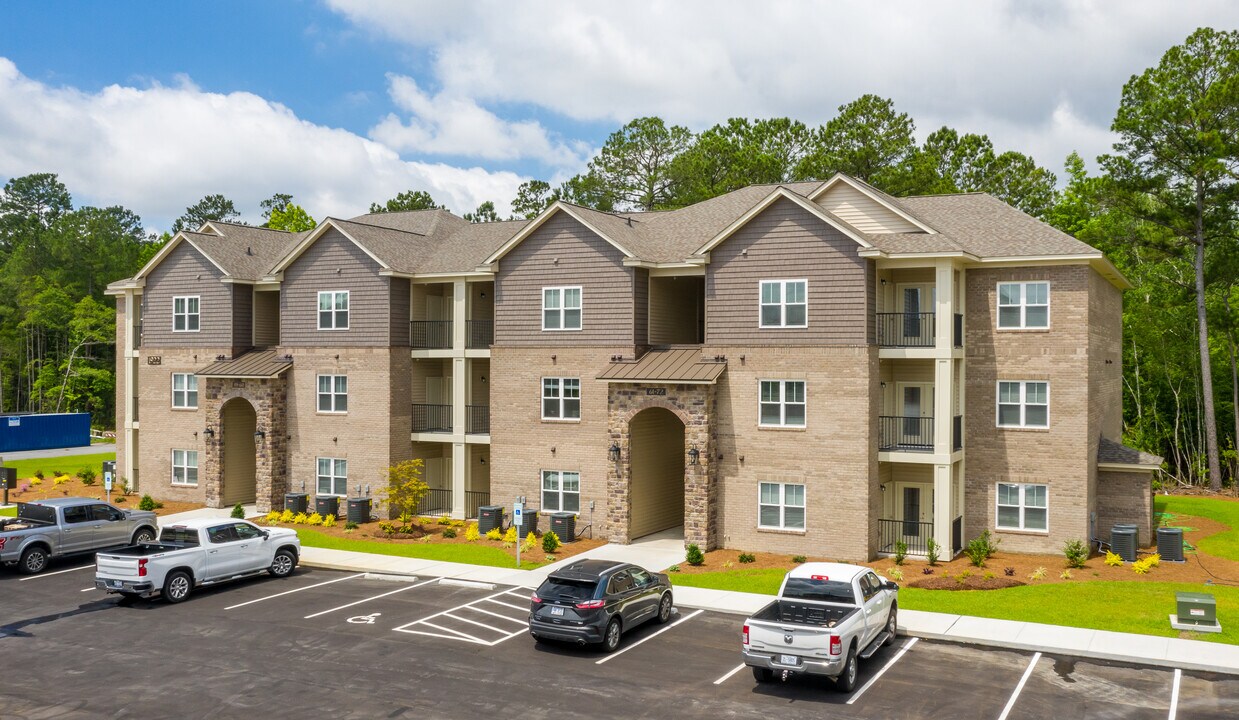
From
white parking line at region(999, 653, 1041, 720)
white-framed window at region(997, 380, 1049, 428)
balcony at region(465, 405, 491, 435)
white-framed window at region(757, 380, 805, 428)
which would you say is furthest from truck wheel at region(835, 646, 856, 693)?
balcony at region(465, 405, 491, 435)

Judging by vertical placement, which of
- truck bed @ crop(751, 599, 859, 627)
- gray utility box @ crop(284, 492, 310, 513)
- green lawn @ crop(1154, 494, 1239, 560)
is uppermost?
truck bed @ crop(751, 599, 859, 627)

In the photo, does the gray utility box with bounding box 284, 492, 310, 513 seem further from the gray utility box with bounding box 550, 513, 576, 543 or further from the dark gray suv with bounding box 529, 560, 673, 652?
the dark gray suv with bounding box 529, 560, 673, 652

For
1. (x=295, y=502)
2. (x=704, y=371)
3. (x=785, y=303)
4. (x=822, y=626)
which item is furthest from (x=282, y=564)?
(x=785, y=303)

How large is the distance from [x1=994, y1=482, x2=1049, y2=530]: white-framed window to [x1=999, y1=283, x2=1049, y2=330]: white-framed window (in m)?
4.92

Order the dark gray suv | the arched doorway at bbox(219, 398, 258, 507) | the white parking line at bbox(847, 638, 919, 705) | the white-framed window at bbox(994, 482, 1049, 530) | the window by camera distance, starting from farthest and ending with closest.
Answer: the arched doorway at bbox(219, 398, 258, 507) < the window < the white-framed window at bbox(994, 482, 1049, 530) < the dark gray suv < the white parking line at bbox(847, 638, 919, 705)

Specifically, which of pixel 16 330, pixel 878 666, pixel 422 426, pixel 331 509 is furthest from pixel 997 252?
pixel 16 330

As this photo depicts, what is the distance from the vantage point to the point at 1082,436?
28391 mm

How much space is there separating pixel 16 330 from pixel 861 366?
277 ft

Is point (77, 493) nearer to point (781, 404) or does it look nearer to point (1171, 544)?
point (781, 404)

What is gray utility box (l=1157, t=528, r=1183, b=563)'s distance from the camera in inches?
1076

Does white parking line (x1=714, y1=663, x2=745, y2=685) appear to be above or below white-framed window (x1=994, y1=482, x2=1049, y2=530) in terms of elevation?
below

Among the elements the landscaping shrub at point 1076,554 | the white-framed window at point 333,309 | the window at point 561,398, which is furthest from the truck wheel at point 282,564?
the landscaping shrub at point 1076,554

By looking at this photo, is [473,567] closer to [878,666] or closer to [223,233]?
[878,666]

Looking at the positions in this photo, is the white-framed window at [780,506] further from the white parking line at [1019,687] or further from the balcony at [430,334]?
the balcony at [430,334]
